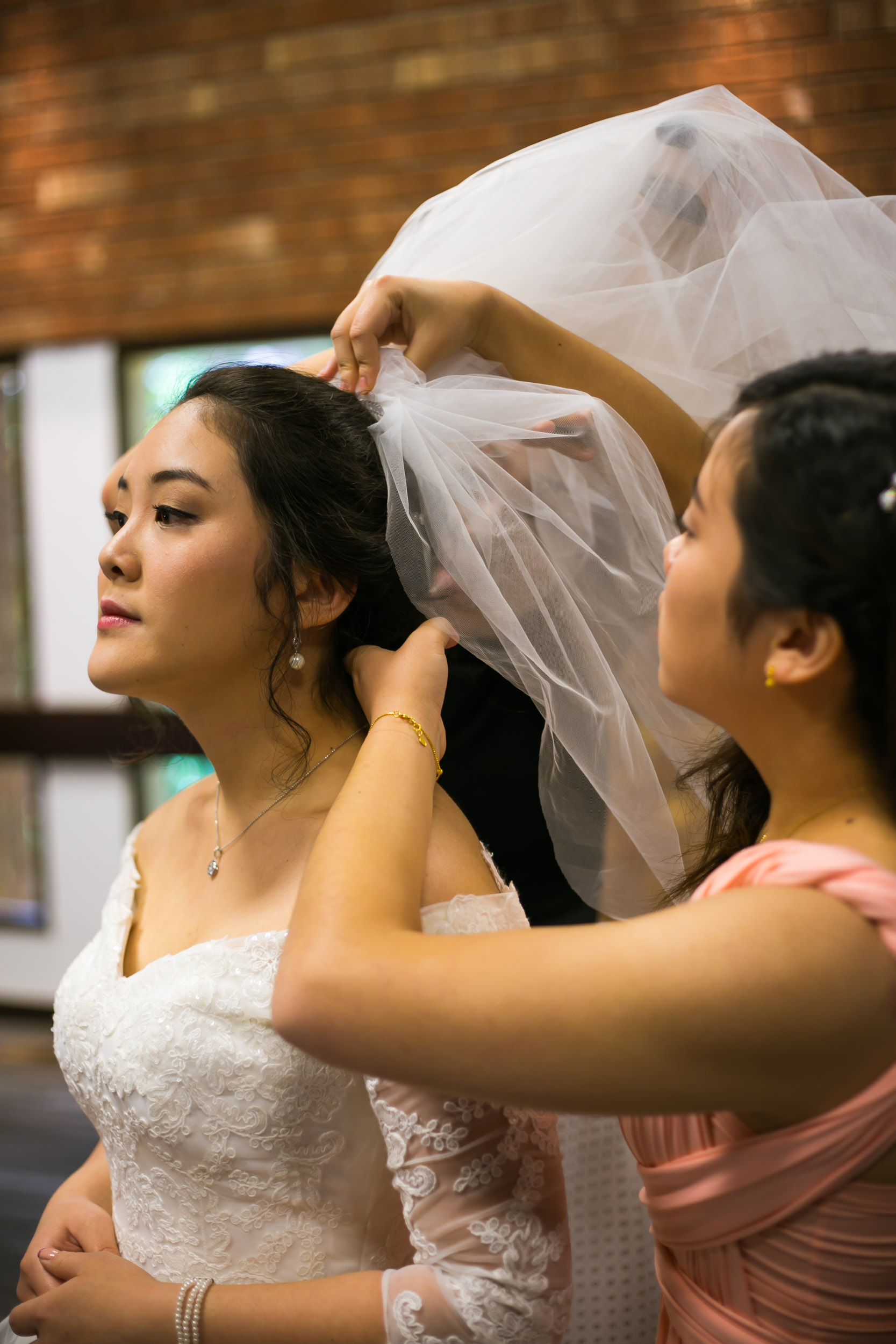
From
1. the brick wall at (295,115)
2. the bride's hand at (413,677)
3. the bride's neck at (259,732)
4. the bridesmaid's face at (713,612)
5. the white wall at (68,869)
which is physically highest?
the brick wall at (295,115)

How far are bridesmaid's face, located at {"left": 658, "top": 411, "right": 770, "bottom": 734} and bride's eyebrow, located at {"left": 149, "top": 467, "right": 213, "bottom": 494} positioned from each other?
711 mm

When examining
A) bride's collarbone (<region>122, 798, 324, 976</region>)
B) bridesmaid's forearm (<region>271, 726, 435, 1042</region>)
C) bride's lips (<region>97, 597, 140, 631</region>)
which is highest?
bride's lips (<region>97, 597, 140, 631</region>)

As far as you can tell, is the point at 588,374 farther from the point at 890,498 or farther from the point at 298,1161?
the point at 298,1161

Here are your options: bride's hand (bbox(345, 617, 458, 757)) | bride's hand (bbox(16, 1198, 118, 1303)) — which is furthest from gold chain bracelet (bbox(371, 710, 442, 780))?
bride's hand (bbox(16, 1198, 118, 1303))

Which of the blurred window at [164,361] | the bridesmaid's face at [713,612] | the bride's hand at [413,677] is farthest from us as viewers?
the blurred window at [164,361]

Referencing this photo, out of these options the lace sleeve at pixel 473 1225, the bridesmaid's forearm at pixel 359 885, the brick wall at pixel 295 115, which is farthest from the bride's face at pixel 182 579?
the brick wall at pixel 295 115

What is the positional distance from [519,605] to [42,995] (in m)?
4.19

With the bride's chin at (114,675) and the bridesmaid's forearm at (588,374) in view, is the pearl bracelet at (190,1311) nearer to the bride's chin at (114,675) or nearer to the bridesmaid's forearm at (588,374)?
the bride's chin at (114,675)

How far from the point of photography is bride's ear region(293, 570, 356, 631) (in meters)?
1.50

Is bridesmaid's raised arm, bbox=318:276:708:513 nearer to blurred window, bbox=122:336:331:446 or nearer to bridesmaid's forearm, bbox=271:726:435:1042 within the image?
bridesmaid's forearm, bbox=271:726:435:1042

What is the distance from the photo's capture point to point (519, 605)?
4.48 feet

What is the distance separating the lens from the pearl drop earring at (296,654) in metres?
1.49

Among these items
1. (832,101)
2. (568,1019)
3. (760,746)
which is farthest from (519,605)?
(832,101)

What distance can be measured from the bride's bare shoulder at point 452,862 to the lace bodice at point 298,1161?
0.08 feet
